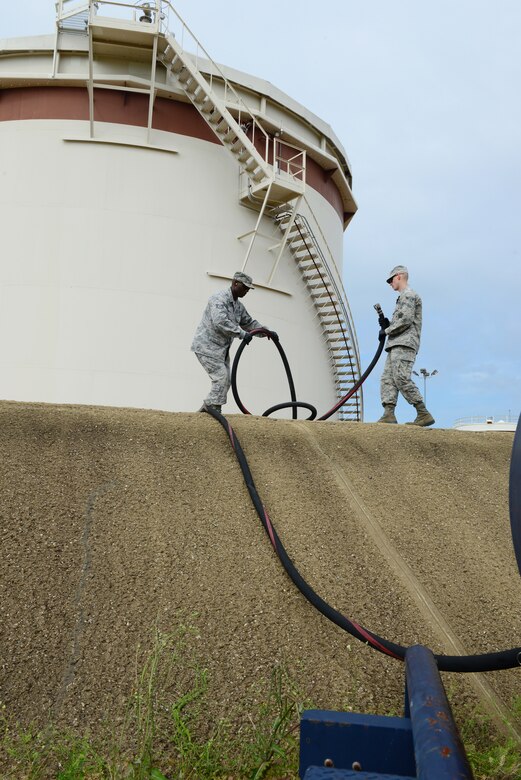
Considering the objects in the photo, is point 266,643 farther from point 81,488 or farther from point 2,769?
point 81,488

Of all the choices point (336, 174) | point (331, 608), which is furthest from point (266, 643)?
point (336, 174)

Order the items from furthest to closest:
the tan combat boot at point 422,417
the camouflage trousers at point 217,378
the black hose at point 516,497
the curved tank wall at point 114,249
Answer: the curved tank wall at point 114,249 → the tan combat boot at point 422,417 → the camouflage trousers at point 217,378 → the black hose at point 516,497

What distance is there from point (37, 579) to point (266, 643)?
5.12 ft

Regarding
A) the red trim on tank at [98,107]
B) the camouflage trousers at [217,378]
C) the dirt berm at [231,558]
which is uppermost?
the red trim on tank at [98,107]

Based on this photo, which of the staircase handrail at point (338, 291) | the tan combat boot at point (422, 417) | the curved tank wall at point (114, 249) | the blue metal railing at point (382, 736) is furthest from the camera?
the staircase handrail at point (338, 291)

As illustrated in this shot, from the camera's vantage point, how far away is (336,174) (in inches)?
788

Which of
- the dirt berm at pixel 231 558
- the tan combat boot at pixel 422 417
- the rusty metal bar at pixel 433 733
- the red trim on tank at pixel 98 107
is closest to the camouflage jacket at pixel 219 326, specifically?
the dirt berm at pixel 231 558

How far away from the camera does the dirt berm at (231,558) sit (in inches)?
156

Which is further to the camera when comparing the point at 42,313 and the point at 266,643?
the point at 42,313

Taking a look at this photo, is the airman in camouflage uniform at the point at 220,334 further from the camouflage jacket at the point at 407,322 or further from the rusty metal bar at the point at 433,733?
the rusty metal bar at the point at 433,733

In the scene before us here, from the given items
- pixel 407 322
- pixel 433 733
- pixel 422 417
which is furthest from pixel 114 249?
pixel 433 733

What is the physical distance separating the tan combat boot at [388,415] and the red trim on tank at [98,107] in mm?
9919

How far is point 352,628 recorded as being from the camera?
4.00 m

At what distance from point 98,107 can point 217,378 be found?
993 centimetres
